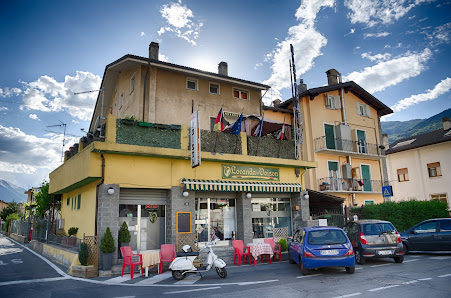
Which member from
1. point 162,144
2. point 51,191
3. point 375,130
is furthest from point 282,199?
point 375,130

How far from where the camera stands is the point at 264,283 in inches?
362

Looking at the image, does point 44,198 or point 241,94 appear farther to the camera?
point 44,198

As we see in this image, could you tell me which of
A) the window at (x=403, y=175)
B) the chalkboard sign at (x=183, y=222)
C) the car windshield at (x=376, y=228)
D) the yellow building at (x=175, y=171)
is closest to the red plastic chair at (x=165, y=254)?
the yellow building at (x=175, y=171)

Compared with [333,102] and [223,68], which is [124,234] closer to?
[223,68]

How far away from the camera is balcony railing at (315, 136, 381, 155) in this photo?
25.9m

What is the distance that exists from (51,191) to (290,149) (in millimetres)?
14753

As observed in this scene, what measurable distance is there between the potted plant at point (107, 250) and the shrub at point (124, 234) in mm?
653

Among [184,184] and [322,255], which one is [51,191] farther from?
[322,255]

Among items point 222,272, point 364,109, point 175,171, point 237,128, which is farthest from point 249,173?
point 364,109

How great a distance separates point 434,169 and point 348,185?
1076cm

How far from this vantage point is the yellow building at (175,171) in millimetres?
12773

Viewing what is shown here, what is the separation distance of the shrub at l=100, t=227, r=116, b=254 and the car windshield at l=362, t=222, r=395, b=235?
29.5 ft

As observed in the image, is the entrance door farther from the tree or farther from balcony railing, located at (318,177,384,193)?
the tree

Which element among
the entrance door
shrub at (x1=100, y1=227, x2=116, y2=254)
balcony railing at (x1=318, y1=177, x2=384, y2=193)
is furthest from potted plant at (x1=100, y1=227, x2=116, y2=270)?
the entrance door
